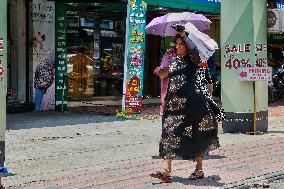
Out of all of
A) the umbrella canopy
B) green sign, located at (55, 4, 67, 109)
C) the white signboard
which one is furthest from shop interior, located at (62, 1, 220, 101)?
the umbrella canopy

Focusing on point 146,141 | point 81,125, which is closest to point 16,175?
point 146,141

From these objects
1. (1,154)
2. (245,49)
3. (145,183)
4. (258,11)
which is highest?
(258,11)

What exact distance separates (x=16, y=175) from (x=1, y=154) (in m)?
1.35

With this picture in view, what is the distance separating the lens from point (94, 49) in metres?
18.5

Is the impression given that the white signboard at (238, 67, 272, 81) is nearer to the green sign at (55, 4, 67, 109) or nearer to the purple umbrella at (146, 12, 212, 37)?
the purple umbrella at (146, 12, 212, 37)

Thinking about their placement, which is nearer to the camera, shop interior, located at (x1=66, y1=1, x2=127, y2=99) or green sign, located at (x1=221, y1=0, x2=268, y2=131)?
green sign, located at (x1=221, y1=0, x2=268, y2=131)

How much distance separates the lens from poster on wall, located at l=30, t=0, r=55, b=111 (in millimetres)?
16047

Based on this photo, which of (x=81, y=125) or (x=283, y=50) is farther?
(x=283, y=50)

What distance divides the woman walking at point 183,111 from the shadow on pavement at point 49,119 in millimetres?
5984

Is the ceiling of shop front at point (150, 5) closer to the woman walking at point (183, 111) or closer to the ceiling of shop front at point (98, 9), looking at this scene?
the ceiling of shop front at point (98, 9)

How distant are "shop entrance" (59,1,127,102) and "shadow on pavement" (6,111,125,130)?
5.53ft

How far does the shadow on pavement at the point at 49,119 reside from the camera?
13.2 meters

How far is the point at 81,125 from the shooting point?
13.3m

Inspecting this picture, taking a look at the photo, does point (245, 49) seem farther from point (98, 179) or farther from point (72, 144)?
point (98, 179)
